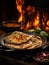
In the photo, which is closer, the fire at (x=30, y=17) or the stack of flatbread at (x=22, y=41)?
the stack of flatbread at (x=22, y=41)

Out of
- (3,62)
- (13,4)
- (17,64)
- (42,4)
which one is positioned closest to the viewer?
(17,64)

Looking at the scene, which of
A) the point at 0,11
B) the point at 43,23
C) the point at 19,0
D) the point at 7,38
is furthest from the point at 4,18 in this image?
the point at 7,38

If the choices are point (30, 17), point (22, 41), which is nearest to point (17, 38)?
point (22, 41)

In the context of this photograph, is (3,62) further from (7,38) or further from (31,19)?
(31,19)

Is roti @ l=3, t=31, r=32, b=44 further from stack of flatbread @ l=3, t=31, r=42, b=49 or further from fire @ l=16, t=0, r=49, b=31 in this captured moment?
fire @ l=16, t=0, r=49, b=31

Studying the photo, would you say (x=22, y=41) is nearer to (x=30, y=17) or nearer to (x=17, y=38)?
(x=17, y=38)

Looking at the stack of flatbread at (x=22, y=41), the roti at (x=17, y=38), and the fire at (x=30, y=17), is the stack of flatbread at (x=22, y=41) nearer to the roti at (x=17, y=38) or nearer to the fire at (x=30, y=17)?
the roti at (x=17, y=38)

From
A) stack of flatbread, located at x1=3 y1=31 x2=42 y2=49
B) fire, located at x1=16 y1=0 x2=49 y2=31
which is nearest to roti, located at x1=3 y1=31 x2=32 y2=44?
stack of flatbread, located at x1=3 y1=31 x2=42 y2=49

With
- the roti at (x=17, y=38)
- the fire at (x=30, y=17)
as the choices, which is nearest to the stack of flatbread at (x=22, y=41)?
the roti at (x=17, y=38)

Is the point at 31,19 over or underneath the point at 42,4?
underneath
